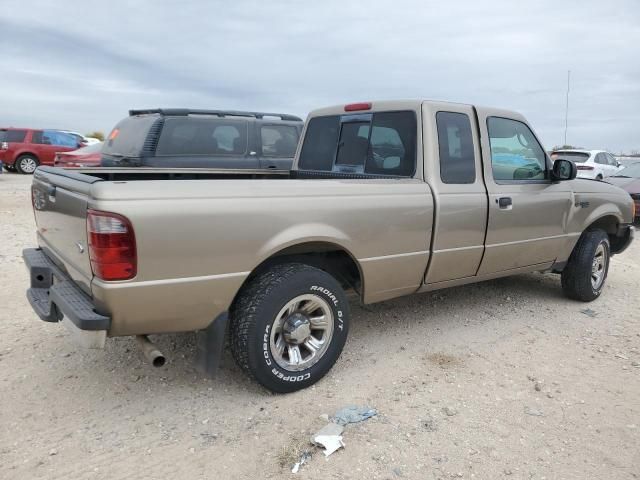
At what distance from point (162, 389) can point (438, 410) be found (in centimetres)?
175

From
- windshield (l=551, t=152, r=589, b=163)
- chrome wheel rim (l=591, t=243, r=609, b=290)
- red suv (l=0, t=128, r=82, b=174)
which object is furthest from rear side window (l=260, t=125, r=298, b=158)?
red suv (l=0, t=128, r=82, b=174)

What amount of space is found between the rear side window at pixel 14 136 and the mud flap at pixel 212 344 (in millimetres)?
19075

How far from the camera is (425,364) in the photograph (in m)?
3.92

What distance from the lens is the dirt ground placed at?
2729 millimetres

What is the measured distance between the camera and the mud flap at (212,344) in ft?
10.1

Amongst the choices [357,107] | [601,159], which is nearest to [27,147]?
[357,107]

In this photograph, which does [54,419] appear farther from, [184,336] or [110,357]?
[184,336]

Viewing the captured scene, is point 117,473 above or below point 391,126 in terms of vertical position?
below

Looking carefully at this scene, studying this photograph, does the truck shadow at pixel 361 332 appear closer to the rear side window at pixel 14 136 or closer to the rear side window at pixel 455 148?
the rear side window at pixel 455 148

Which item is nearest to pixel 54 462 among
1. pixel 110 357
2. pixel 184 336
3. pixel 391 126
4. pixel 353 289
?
pixel 110 357

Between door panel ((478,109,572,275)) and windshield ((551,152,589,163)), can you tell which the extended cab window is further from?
windshield ((551,152,589,163))

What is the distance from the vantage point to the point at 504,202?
438 centimetres

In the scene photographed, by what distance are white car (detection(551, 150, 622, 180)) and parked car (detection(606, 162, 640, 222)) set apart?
389 cm

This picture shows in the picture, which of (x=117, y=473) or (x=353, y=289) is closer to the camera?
(x=117, y=473)
